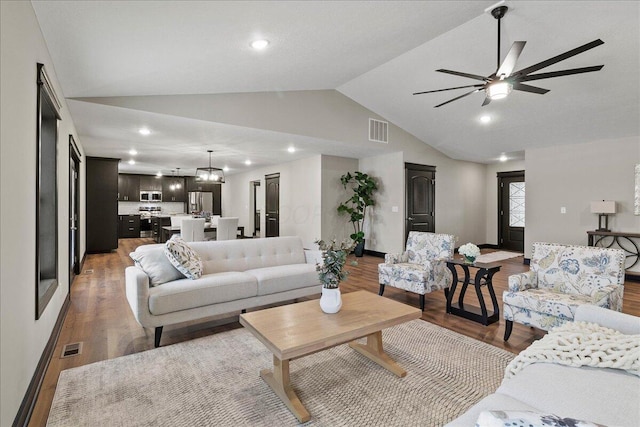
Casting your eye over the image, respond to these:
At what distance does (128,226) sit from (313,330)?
1130 cm

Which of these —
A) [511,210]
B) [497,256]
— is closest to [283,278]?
[497,256]

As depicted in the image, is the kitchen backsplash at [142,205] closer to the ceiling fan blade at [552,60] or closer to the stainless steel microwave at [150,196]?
the stainless steel microwave at [150,196]

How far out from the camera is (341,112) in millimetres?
6027

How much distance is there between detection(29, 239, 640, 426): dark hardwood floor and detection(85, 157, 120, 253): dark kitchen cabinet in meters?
2.99

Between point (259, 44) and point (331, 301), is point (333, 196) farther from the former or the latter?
point (331, 301)

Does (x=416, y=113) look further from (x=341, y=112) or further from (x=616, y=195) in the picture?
(x=616, y=195)

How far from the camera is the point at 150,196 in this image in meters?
11.9

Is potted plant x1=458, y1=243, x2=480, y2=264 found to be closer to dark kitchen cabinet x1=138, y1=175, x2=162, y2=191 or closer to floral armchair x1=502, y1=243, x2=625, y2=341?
floral armchair x1=502, y1=243, x2=625, y2=341

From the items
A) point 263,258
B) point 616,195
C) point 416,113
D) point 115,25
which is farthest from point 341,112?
point 616,195

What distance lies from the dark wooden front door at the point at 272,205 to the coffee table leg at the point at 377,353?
21.3 feet

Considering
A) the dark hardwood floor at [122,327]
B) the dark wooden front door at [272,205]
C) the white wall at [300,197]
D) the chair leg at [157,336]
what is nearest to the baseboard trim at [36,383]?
the dark hardwood floor at [122,327]

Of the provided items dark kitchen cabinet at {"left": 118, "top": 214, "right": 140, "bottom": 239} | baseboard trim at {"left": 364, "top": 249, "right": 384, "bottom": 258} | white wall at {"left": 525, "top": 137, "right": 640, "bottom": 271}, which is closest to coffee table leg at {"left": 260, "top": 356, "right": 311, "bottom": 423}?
baseboard trim at {"left": 364, "top": 249, "right": 384, "bottom": 258}

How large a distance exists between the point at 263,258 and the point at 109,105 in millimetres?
2643

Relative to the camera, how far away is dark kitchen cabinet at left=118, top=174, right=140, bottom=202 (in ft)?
37.5
